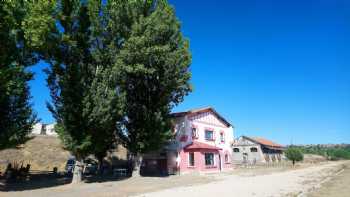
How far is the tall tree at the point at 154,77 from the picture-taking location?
24.6 metres

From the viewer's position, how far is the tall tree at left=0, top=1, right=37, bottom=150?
63.5ft

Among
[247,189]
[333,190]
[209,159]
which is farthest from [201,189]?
[209,159]

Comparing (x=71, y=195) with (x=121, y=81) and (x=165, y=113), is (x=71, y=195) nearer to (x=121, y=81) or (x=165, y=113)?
(x=121, y=81)

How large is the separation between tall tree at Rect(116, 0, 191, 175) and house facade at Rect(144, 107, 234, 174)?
20.0ft

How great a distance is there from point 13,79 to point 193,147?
20.3 metres

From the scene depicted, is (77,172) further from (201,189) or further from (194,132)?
(194,132)

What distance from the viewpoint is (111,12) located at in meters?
24.2

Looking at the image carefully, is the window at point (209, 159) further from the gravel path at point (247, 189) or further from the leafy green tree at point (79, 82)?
the leafy green tree at point (79, 82)

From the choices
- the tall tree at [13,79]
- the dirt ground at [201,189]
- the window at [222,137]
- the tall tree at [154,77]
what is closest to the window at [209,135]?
the window at [222,137]

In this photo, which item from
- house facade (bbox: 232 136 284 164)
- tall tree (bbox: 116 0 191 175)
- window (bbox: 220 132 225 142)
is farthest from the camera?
house facade (bbox: 232 136 284 164)

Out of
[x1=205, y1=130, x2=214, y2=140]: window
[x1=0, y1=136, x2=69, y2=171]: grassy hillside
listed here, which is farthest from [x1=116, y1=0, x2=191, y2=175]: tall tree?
[x1=0, y1=136, x2=69, y2=171]: grassy hillside

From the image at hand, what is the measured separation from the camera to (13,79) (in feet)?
65.3

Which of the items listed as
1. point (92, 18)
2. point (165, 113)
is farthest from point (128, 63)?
point (165, 113)

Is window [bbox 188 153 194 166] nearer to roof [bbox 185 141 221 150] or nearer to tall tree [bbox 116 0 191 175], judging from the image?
roof [bbox 185 141 221 150]
